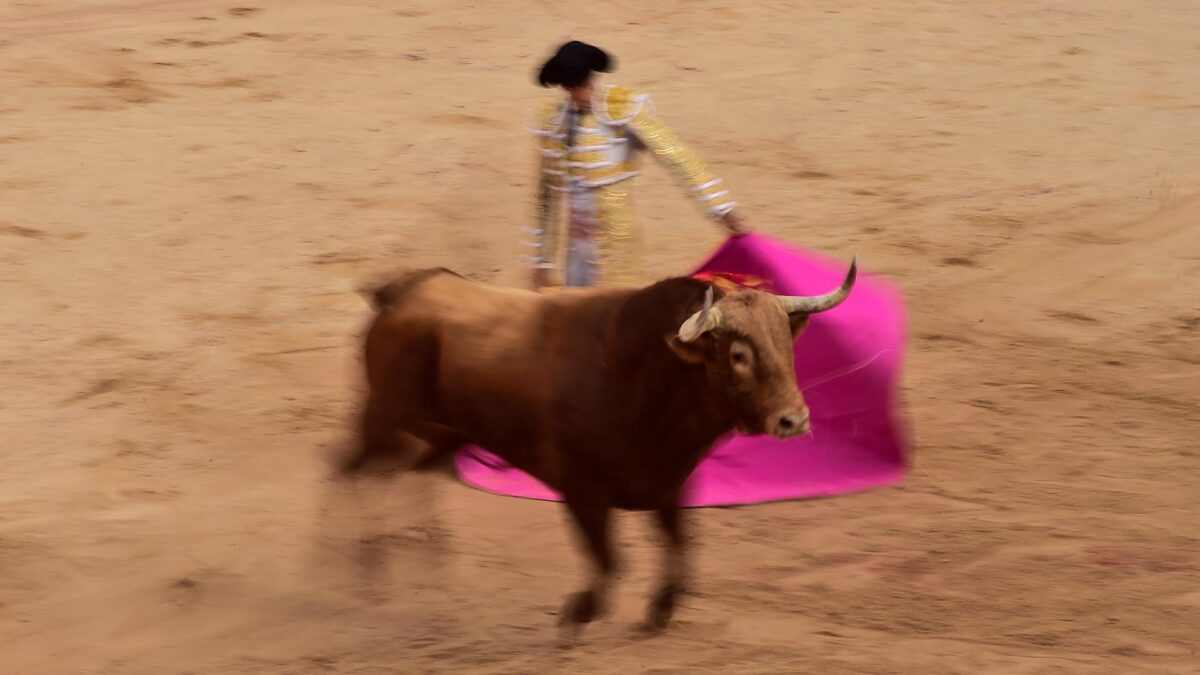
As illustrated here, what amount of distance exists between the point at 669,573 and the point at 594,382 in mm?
562

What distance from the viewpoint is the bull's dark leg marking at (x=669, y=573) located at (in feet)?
14.7

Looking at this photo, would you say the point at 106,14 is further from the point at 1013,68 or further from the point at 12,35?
the point at 1013,68

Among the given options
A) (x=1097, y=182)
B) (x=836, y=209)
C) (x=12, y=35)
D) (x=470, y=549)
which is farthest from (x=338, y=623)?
(x=12, y=35)

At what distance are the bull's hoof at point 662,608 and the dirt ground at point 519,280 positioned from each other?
59 mm

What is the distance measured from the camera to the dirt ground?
4.76 metres

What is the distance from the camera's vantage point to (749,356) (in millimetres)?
3986

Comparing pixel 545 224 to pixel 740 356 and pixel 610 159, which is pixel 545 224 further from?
pixel 740 356

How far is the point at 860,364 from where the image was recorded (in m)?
5.48

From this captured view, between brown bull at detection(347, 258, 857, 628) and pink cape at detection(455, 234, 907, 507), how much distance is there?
2.31 ft

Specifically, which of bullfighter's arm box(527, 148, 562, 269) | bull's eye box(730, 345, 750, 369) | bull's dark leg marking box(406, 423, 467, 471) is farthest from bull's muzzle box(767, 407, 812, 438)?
bullfighter's arm box(527, 148, 562, 269)

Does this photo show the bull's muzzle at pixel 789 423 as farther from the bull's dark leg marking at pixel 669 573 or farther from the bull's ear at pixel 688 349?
the bull's dark leg marking at pixel 669 573

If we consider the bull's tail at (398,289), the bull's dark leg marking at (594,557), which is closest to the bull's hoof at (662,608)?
the bull's dark leg marking at (594,557)

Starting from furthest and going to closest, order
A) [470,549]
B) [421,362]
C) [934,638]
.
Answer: [470,549] < [421,362] < [934,638]

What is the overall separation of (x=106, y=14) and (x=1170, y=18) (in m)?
7.34
